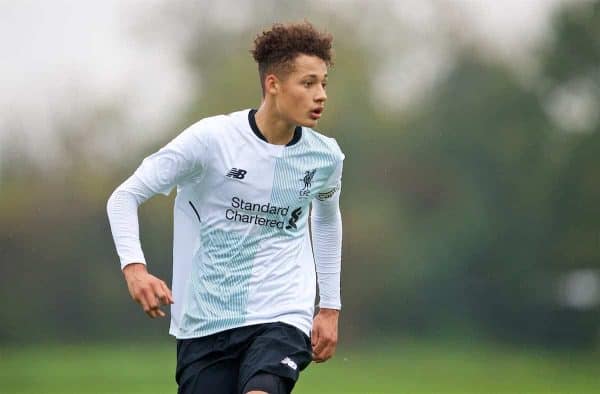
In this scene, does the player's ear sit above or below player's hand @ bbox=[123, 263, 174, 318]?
above

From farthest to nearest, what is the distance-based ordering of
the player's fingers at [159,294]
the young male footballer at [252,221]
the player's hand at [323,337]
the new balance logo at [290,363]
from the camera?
the player's hand at [323,337]
the young male footballer at [252,221]
the new balance logo at [290,363]
the player's fingers at [159,294]

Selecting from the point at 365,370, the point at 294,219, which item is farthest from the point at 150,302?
the point at 365,370

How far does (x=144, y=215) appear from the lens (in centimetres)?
1517

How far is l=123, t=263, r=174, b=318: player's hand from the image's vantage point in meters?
4.15

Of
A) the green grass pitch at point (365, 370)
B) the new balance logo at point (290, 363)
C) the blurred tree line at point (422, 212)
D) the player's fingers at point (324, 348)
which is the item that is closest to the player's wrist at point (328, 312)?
the player's fingers at point (324, 348)

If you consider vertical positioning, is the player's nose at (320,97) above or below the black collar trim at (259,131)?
above

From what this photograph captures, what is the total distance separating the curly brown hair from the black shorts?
0.95 meters

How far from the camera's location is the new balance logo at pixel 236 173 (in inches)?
187

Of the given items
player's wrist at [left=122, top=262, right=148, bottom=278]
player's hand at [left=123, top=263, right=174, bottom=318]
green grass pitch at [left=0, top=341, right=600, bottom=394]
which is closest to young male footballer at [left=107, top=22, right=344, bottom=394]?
player's wrist at [left=122, top=262, right=148, bottom=278]

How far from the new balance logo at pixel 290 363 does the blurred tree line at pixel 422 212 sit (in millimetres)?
10682

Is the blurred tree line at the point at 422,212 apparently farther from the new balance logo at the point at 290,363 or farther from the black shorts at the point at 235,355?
the new balance logo at the point at 290,363

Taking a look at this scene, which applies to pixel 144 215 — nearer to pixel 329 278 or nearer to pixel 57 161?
pixel 57 161

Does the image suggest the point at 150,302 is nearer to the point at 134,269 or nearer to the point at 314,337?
the point at 134,269

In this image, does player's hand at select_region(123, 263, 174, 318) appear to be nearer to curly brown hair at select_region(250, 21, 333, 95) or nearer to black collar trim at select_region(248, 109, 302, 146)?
black collar trim at select_region(248, 109, 302, 146)
